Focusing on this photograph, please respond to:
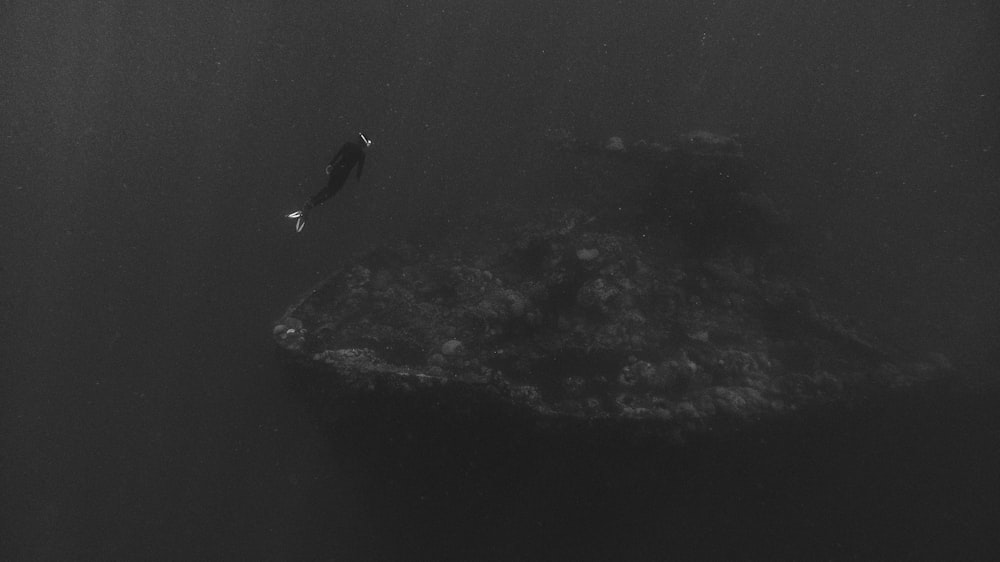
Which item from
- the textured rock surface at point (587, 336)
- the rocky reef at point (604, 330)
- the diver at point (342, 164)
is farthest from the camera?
the textured rock surface at point (587, 336)

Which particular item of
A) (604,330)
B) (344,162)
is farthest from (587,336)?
(344,162)

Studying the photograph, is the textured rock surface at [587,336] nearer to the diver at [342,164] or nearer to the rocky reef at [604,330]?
the rocky reef at [604,330]

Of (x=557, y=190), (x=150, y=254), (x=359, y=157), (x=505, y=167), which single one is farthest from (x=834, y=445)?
(x=150, y=254)

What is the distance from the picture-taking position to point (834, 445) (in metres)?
5.75

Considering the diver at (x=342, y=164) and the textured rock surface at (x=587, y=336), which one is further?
the textured rock surface at (x=587, y=336)

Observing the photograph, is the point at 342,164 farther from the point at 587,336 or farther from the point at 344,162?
the point at 587,336

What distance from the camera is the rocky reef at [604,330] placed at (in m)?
5.33

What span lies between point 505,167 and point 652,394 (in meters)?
11.9

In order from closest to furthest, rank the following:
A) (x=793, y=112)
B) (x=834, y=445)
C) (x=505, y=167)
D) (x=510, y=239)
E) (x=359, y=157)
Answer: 1. (x=359, y=157)
2. (x=834, y=445)
3. (x=510, y=239)
4. (x=505, y=167)
5. (x=793, y=112)

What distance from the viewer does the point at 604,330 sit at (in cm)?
724

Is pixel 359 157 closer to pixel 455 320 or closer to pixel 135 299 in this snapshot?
pixel 455 320

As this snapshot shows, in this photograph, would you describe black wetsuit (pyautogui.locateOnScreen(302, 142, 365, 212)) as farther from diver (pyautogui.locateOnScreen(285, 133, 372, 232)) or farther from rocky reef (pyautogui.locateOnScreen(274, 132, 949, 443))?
rocky reef (pyautogui.locateOnScreen(274, 132, 949, 443))

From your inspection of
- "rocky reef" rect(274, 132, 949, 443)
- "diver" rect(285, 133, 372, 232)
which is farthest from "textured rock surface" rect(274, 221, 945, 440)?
"diver" rect(285, 133, 372, 232)

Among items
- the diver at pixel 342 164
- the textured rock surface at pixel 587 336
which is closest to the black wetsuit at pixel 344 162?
the diver at pixel 342 164
